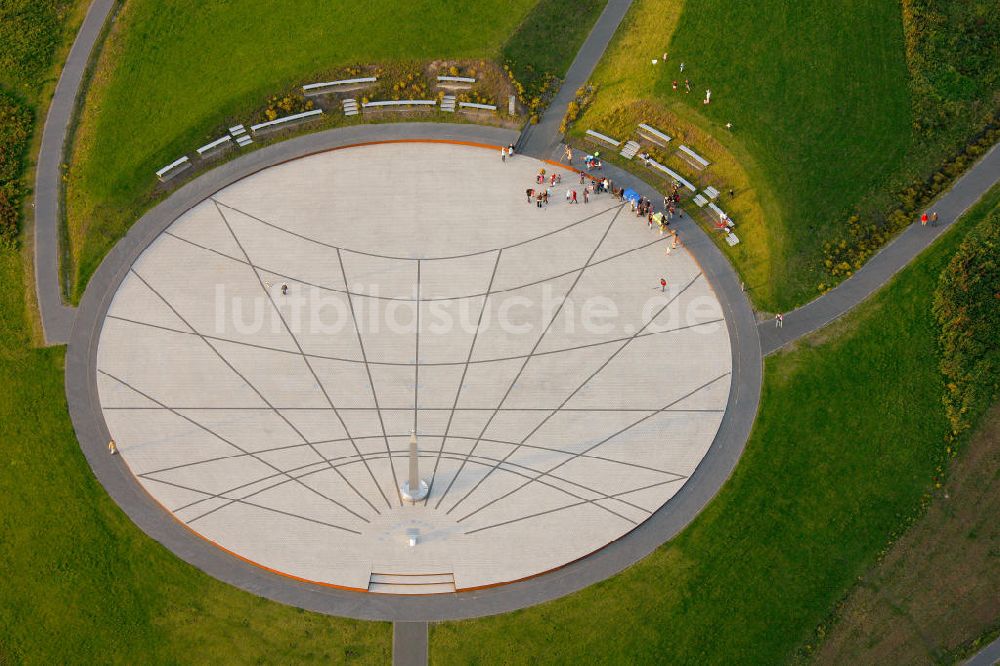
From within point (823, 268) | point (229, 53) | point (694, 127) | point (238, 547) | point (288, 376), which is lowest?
point (238, 547)

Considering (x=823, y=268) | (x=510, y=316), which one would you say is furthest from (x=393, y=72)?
(x=823, y=268)

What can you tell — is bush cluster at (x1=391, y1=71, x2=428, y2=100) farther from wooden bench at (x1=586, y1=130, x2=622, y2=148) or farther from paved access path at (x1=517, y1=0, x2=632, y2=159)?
wooden bench at (x1=586, y1=130, x2=622, y2=148)

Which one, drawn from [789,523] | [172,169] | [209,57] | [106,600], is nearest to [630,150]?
[789,523]

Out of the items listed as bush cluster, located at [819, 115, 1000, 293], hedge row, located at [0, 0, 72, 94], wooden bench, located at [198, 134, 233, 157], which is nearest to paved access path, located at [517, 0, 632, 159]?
bush cluster, located at [819, 115, 1000, 293]

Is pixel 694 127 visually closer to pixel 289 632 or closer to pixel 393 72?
pixel 393 72

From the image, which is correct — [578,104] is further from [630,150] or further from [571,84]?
[630,150]

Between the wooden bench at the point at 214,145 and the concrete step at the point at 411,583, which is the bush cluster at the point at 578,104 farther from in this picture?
the concrete step at the point at 411,583
